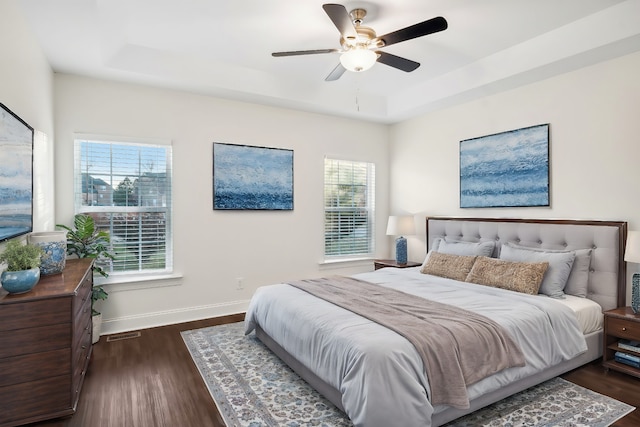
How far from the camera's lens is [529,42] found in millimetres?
3396

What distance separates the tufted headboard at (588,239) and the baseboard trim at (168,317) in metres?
3.02

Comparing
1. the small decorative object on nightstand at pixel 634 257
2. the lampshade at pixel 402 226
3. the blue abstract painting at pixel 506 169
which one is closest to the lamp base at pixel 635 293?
the small decorative object on nightstand at pixel 634 257

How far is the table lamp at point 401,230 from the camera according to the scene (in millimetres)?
4938

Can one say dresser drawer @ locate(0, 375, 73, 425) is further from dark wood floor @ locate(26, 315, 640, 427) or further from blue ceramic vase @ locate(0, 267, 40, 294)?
blue ceramic vase @ locate(0, 267, 40, 294)

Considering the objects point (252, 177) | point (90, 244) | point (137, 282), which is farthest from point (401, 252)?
point (90, 244)

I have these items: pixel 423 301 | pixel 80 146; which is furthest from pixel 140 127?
pixel 423 301

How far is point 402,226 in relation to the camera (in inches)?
197

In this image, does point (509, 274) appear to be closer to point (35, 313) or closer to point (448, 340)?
point (448, 340)

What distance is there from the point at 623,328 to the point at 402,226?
2625mm

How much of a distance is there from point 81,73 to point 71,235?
161 centimetres

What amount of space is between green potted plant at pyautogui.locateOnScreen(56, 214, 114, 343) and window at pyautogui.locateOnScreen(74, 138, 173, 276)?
0.21 meters

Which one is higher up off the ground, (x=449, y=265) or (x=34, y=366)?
(x=449, y=265)

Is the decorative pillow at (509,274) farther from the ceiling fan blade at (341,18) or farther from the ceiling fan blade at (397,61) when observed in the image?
the ceiling fan blade at (341,18)

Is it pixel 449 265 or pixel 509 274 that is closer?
pixel 509 274
